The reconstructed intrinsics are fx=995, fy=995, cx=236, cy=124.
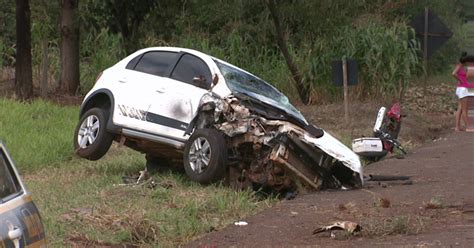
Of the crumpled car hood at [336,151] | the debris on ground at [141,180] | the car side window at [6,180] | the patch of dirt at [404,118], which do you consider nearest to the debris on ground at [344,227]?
the crumpled car hood at [336,151]

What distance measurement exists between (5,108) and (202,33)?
1135 cm

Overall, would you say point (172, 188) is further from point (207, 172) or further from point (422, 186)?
point (422, 186)

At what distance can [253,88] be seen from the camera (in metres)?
13.5

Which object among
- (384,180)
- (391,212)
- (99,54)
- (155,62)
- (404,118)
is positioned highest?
(155,62)

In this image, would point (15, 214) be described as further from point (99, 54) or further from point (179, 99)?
point (99, 54)

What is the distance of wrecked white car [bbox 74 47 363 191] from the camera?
483 inches

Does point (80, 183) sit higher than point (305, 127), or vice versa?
point (305, 127)

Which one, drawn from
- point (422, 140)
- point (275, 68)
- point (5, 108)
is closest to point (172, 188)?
point (5, 108)

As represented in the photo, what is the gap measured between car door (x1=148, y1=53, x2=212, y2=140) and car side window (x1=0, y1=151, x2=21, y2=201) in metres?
6.86

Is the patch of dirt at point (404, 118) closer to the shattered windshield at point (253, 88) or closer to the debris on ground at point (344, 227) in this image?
the shattered windshield at point (253, 88)

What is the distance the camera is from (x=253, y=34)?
29.6 metres

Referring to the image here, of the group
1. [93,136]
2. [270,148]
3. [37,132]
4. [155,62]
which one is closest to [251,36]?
[37,132]

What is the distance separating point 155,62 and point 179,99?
1062 mm

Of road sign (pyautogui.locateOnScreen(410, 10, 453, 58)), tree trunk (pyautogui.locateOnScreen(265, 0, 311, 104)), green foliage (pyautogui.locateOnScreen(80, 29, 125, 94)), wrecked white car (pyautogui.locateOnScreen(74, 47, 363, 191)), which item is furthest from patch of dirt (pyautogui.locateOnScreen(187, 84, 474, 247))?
green foliage (pyautogui.locateOnScreen(80, 29, 125, 94))
